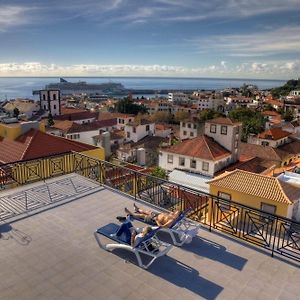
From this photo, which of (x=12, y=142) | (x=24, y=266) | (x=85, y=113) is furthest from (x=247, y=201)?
(x=85, y=113)

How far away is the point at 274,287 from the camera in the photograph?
5.19 m

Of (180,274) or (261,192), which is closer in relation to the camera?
(180,274)

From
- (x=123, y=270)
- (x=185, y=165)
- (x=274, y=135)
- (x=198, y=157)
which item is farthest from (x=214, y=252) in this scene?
(x=274, y=135)

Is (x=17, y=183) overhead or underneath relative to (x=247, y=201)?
overhead

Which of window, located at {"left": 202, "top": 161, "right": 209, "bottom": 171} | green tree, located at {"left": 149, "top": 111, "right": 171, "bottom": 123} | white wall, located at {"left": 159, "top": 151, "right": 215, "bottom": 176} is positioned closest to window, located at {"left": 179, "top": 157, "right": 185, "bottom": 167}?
white wall, located at {"left": 159, "top": 151, "right": 215, "bottom": 176}

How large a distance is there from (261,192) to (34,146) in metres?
13.7

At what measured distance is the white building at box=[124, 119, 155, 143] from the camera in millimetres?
52000

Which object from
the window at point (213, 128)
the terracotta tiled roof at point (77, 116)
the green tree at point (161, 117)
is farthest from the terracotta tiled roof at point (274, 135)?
the terracotta tiled roof at point (77, 116)

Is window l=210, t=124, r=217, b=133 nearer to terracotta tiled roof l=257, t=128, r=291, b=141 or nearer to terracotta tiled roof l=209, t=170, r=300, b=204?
terracotta tiled roof l=209, t=170, r=300, b=204

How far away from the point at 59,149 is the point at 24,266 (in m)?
12.0

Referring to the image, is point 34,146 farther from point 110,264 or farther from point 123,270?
point 123,270

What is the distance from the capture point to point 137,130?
170ft

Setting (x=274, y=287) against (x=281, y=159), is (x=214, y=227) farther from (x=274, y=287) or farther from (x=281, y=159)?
(x=281, y=159)

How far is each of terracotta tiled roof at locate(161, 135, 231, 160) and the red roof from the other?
15.3 metres
